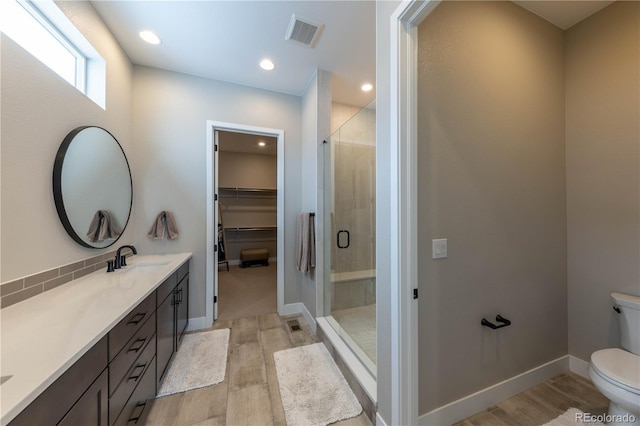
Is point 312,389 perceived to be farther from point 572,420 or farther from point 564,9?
point 564,9

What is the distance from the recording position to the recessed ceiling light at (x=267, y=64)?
7.73ft

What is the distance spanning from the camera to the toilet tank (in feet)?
4.85

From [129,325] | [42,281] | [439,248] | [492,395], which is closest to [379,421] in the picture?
[492,395]

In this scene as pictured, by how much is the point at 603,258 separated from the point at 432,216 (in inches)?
60.0

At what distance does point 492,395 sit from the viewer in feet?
5.03

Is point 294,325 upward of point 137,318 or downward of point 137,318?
downward

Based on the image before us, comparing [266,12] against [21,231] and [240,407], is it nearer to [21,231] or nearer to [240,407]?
[21,231]

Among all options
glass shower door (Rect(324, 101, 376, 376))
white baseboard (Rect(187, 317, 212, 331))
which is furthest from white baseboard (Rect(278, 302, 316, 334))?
white baseboard (Rect(187, 317, 212, 331))

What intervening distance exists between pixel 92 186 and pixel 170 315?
1167 millimetres

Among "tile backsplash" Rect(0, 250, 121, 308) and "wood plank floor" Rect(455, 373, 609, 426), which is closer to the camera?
"tile backsplash" Rect(0, 250, 121, 308)

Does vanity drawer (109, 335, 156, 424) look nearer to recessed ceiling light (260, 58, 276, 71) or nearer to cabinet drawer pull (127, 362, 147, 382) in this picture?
cabinet drawer pull (127, 362, 147, 382)

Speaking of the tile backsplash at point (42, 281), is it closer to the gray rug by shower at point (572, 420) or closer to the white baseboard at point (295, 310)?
the white baseboard at point (295, 310)

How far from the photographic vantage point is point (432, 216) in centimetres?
134

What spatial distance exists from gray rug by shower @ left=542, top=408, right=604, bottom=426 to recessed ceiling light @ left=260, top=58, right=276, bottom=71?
3579 millimetres
